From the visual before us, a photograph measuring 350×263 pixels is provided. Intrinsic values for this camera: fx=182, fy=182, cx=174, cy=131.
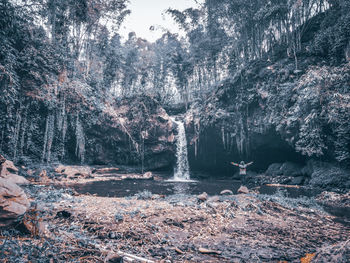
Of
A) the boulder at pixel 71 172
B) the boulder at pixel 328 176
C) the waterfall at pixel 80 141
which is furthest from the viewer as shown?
the waterfall at pixel 80 141

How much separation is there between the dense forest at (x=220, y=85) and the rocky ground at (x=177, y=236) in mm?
10562

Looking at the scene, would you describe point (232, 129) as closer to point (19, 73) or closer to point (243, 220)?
point (243, 220)

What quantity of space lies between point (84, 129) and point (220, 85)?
56.1 ft

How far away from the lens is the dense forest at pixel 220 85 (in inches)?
504

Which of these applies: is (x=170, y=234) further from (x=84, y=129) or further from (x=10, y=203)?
(x=84, y=129)

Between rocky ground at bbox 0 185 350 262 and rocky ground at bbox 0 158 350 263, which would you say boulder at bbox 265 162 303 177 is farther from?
rocky ground at bbox 0 185 350 262

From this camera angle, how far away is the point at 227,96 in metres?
21.7

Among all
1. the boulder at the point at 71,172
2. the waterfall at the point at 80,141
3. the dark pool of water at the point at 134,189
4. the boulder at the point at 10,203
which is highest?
the waterfall at the point at 80,141

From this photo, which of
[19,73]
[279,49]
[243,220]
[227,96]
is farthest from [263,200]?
[19,73]

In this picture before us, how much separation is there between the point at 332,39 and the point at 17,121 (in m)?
26.8

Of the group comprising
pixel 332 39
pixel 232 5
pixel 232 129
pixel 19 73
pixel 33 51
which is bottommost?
pixel 232 129

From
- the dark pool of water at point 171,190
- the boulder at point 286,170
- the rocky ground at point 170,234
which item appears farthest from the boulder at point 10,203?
the boulder at point 286,170

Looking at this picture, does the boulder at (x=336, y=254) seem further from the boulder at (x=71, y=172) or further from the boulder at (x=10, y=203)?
the boulder at (x=71, y=172)

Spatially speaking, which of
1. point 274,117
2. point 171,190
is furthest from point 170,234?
point 274,117
